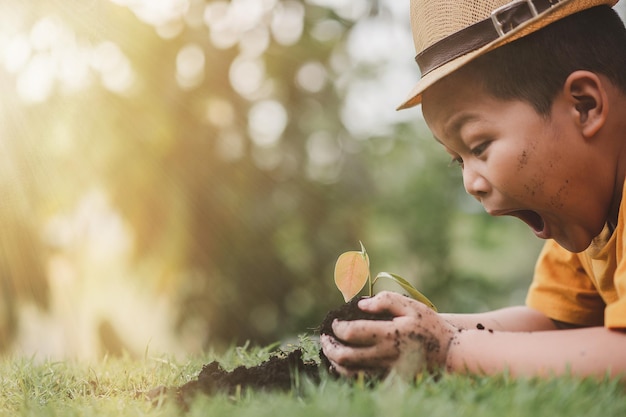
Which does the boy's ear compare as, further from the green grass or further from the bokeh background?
the bokeh background

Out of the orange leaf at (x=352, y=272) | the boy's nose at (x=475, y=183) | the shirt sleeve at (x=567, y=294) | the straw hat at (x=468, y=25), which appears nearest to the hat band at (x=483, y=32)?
the straw hat at (x=468, y=25)

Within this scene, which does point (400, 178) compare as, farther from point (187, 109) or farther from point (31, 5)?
point (31, 5)

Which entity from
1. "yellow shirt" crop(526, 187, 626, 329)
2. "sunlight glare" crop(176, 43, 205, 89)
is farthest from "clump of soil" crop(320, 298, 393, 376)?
"sunlight glare" crop(176, 43, 205, 89)

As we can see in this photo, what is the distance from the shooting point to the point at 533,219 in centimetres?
244

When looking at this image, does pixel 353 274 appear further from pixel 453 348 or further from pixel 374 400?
pixel 374 400

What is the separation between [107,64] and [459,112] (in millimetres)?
5181

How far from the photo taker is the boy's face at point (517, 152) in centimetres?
214

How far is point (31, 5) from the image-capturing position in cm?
578

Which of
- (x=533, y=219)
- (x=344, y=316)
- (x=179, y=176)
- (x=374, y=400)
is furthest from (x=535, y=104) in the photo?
(x=179, y=176)

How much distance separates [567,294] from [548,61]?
117 cm

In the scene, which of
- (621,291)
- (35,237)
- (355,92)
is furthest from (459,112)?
(355,92)

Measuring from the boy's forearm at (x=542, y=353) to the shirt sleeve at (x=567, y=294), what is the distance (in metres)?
1.12

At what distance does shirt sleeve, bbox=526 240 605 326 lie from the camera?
9.44 ft

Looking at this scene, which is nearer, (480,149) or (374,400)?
(374,400)
